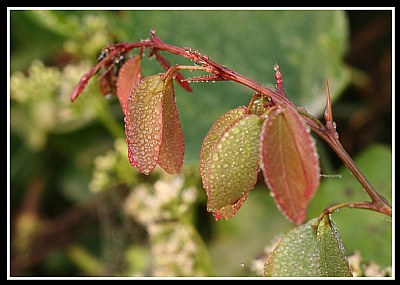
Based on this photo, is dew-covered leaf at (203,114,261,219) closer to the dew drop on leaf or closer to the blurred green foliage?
the dew drop on leaf

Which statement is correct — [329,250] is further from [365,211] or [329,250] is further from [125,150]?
[125,150]

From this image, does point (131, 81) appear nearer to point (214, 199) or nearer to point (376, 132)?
point (214, 199)

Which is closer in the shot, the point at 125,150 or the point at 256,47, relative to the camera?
the point at 125,150

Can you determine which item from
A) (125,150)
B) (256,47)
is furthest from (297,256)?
(256,47)

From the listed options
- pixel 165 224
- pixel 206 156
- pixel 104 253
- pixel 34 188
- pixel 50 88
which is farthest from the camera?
pixel 34 188

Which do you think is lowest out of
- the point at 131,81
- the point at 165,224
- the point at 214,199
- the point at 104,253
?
the point at 104,253

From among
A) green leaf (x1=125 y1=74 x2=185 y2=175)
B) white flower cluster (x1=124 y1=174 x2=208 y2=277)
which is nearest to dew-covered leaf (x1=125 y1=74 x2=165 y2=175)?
green leaf (x1=125 y1=74 x2=185 y2=175)

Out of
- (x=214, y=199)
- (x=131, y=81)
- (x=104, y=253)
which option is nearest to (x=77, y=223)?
(x=104, y=253)
